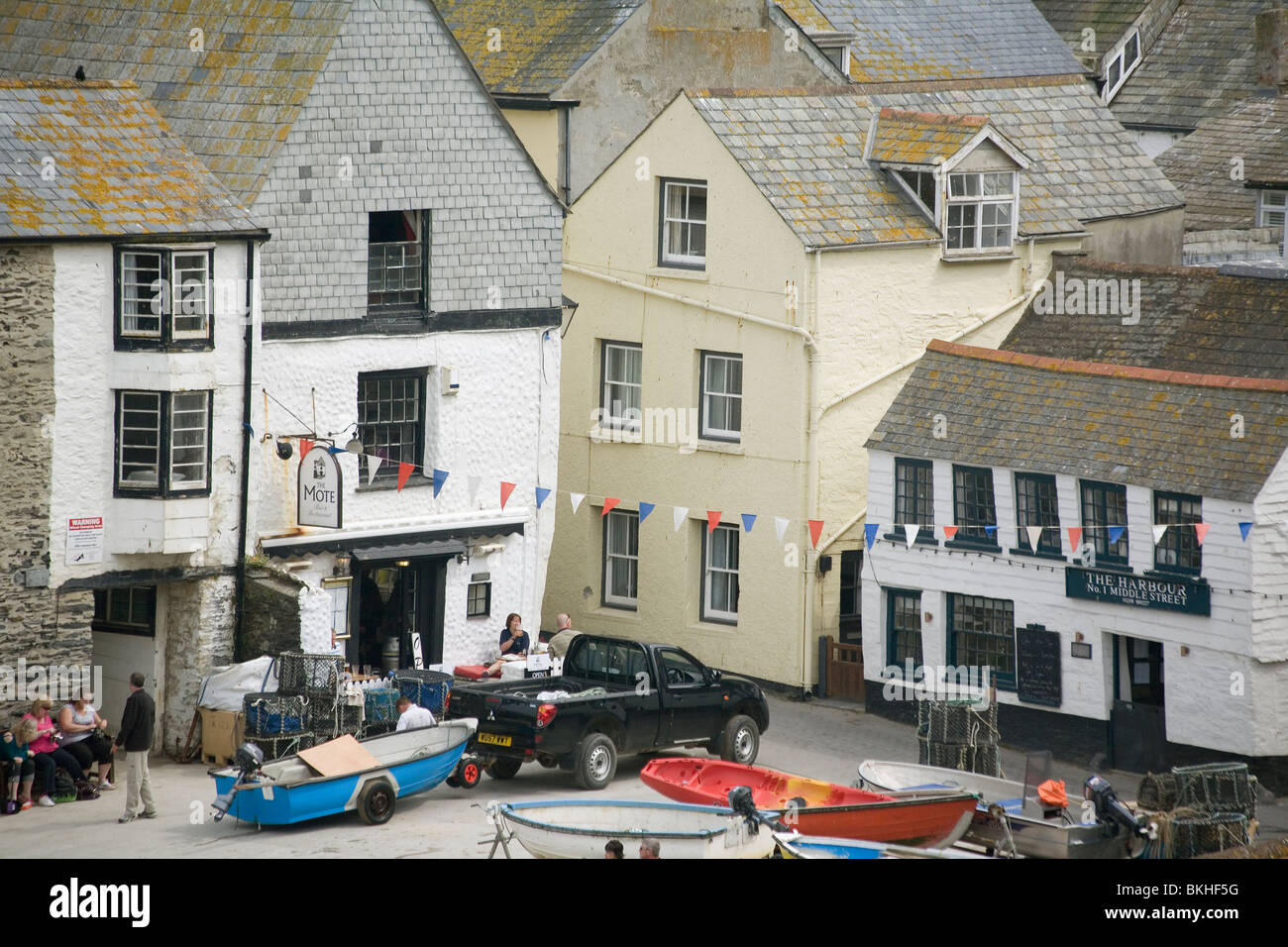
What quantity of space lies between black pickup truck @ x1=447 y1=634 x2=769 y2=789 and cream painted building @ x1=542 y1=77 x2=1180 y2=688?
4947 millimetres

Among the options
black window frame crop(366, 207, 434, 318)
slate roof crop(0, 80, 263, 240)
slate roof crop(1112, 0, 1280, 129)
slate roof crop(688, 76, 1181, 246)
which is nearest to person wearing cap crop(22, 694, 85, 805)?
slate roof crop(0, 80, 263, 240)

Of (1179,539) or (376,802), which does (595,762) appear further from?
(1179,539)

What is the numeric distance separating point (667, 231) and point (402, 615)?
8001mm

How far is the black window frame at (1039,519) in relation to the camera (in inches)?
1289

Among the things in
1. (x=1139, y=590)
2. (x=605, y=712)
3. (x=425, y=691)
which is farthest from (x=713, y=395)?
(x=605, y=712)

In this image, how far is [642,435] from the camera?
38.2 metres

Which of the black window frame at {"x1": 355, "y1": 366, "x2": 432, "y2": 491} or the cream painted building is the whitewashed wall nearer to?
the cream painted building

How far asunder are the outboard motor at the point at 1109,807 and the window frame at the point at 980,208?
1273cm

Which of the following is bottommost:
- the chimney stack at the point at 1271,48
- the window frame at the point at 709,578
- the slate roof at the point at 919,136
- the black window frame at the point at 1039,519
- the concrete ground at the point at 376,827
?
the concrete ground at the point at 376,827

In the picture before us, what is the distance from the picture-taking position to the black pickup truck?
29.6 meters

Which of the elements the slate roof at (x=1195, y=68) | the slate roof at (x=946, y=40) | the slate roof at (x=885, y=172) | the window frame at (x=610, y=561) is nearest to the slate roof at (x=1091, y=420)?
the slate roof at (x=885, y=172)

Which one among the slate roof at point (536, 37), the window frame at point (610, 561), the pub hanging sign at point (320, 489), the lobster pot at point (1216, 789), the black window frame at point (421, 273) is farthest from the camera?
the slate roof at point (536, 37)

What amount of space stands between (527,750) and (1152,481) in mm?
9387

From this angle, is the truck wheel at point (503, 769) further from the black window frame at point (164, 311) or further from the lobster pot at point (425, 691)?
the black window frame at point (164, 311)
